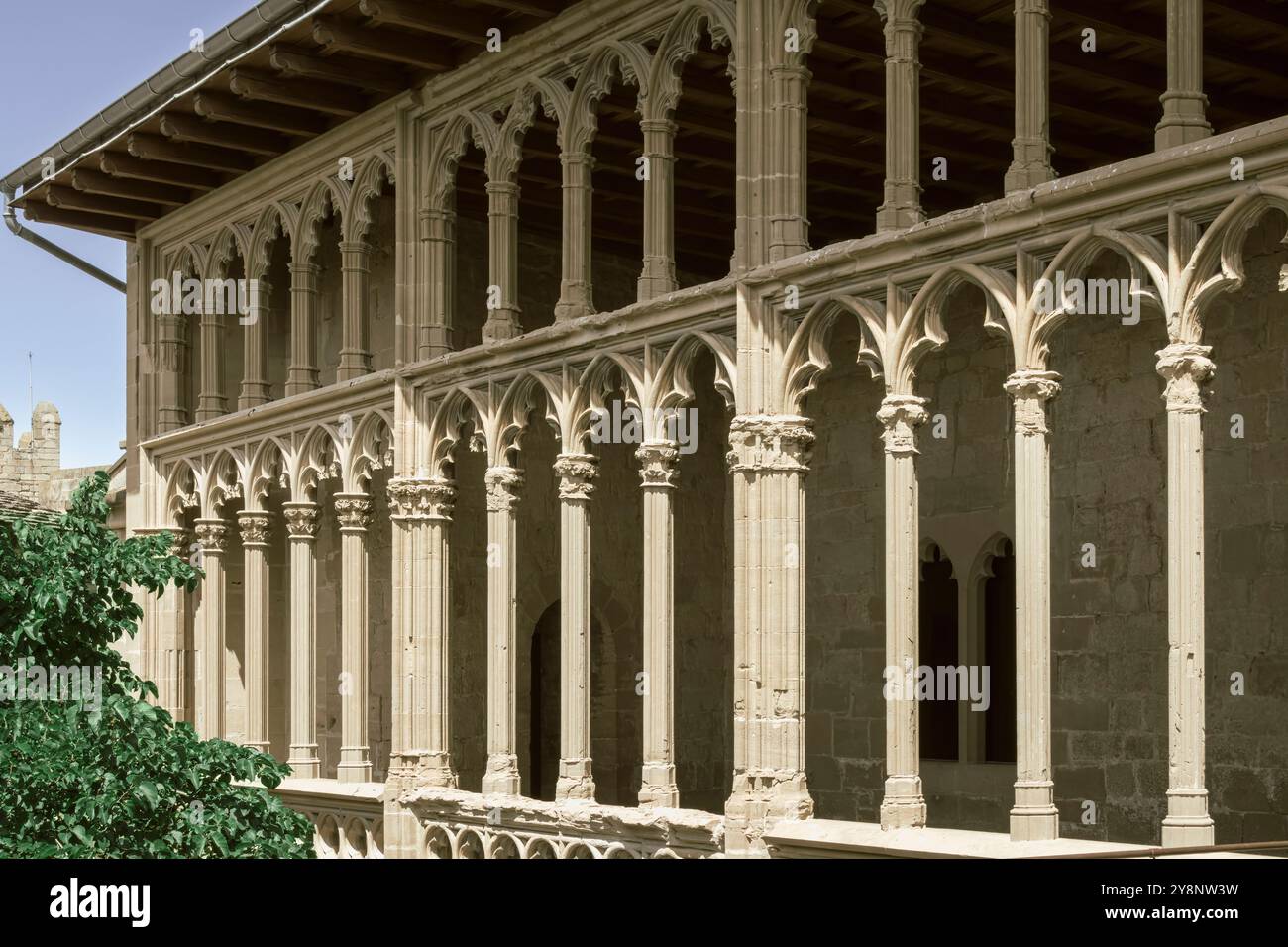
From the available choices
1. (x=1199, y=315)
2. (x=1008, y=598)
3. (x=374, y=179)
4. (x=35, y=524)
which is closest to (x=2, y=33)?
(x=374, y=179)

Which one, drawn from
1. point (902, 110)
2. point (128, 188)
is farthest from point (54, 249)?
point (902, 110)

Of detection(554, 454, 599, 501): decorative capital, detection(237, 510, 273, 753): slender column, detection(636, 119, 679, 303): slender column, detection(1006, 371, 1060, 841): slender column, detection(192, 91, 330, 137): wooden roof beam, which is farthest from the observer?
detection(237, 510, 273, 753): slender column

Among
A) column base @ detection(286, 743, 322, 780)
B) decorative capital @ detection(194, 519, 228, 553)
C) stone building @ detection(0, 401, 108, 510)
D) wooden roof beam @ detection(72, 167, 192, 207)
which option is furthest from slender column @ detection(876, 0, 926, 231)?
stone building @ detection(0, 401, 108, 510)

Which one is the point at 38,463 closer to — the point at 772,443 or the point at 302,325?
the point at 302,325

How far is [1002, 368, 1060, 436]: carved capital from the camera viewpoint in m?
8.38

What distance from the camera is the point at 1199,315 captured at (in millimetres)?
7750

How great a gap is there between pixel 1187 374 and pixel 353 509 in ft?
23.2

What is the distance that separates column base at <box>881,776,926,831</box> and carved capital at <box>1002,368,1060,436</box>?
1.72 m

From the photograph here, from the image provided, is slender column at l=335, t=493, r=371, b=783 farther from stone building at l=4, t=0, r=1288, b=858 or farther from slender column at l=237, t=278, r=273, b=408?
slender column at l=237, t=278, r=273, b=408

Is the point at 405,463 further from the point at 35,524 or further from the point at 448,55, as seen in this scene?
the point at 35,524

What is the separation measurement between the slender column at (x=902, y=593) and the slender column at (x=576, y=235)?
9.09ft

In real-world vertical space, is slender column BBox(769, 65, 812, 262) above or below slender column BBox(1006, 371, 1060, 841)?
above

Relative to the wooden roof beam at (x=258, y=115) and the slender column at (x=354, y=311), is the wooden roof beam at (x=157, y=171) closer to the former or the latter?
the wooden roof beam at (x=258, y=115)

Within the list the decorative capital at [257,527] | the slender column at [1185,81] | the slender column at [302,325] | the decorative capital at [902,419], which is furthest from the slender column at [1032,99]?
the decorative capital at [257,527]
